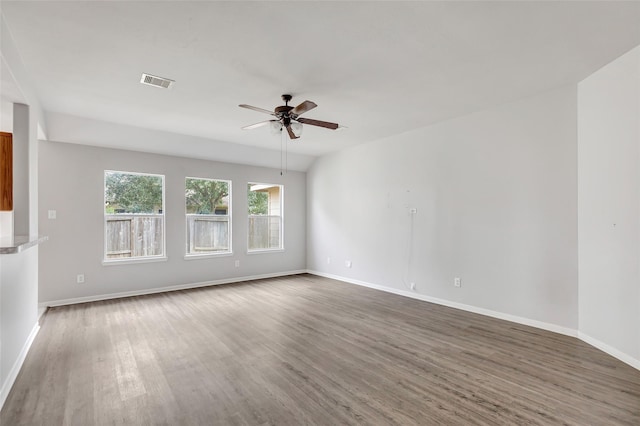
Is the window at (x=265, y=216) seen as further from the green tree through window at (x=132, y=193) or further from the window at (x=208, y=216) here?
the green tree through window at (x=132, y=193)

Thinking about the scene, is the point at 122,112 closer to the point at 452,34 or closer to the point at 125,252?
the point at 125,252

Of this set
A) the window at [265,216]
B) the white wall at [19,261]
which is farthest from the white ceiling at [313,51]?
the window at [265,216]

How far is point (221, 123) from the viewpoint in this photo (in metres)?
4.68

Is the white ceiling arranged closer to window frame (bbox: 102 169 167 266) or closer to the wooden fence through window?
window frame (bbox: 102 169 167 266)

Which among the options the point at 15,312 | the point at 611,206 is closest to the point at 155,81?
the point at 15,312

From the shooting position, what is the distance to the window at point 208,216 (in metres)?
5.99

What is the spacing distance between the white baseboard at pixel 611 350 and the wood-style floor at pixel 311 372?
7cm

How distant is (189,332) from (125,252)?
2.58 metres

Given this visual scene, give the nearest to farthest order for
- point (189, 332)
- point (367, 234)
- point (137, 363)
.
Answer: point (137, 363) < point (189, 332) < point (367, 234)

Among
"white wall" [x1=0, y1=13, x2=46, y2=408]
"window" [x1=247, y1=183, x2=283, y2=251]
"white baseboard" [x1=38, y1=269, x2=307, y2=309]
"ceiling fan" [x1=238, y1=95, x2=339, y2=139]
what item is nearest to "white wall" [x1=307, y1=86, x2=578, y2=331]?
"window" [x1=247, y1=183, x2=283, y2=251]

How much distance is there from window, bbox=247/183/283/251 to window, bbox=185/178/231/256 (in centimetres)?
54

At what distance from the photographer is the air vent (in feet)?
10.3

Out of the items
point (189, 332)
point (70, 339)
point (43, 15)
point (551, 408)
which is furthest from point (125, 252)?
point (551, 408)

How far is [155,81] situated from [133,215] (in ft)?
9.75
